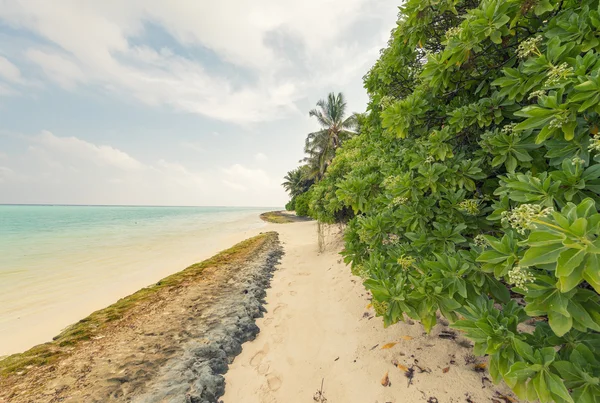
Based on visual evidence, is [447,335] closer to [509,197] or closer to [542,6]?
[509,197]

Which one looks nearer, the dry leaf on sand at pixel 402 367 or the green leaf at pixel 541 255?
the green leaf at pixel 541 255

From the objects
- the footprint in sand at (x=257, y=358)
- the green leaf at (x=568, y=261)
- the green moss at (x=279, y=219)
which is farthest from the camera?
the green moss at (x=279, y=219)

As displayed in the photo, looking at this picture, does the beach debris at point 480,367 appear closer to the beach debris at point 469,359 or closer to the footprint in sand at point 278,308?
the beach debris at point 469,359

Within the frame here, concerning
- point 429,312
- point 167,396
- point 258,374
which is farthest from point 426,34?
point 167,396

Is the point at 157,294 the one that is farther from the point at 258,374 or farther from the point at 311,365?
Result: the point at 311,365

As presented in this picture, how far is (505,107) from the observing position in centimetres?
223

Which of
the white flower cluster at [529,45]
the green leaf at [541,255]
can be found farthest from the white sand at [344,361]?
the white flower cluster at [529,45]

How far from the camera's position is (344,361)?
323cm

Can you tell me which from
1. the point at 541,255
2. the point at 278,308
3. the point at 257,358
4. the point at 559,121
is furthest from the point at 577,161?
the point at 278,308

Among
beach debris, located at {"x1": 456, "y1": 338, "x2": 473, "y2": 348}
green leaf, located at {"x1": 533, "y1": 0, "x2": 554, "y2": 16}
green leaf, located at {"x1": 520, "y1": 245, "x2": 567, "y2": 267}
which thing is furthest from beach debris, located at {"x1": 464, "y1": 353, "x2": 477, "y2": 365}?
green leaf, located at {"x1": 533, "y1": 0, "x2": 554, "y2": 16}

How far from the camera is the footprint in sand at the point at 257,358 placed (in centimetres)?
349

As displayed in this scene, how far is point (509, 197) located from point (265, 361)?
12.2 feet

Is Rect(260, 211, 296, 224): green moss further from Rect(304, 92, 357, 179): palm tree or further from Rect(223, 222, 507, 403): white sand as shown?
Rect(223, 222, 507, 403): white sand

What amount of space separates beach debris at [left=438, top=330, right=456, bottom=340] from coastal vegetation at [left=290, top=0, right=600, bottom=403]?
1.16 meters
